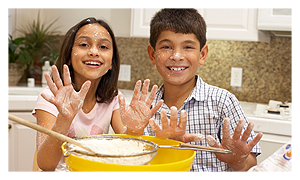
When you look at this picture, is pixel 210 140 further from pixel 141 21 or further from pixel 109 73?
pixel 141 21

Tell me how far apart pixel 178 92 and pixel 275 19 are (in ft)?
2.83

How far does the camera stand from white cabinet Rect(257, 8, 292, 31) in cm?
141

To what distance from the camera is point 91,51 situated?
765mm

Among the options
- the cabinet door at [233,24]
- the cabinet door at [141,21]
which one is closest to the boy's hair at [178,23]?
the cabinet door at [233,24]

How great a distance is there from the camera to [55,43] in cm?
A: 219

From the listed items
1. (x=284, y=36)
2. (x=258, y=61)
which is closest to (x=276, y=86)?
(x=258, y=61)

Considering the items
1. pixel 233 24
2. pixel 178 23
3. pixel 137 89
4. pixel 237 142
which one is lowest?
pixel 237 142

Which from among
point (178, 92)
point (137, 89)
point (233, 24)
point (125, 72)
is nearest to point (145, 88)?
point (137, 89)

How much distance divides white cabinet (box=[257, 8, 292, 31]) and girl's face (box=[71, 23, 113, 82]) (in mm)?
970

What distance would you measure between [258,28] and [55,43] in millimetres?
1466

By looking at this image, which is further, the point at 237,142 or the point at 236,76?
the point at 236,76

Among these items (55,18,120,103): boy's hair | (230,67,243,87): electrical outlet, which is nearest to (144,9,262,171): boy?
(55,18,120,103): boy's hair

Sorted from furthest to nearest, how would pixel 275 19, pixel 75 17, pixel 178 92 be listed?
1. pixel 75 17
2. pixel 275 19
3. pixel 178 92
